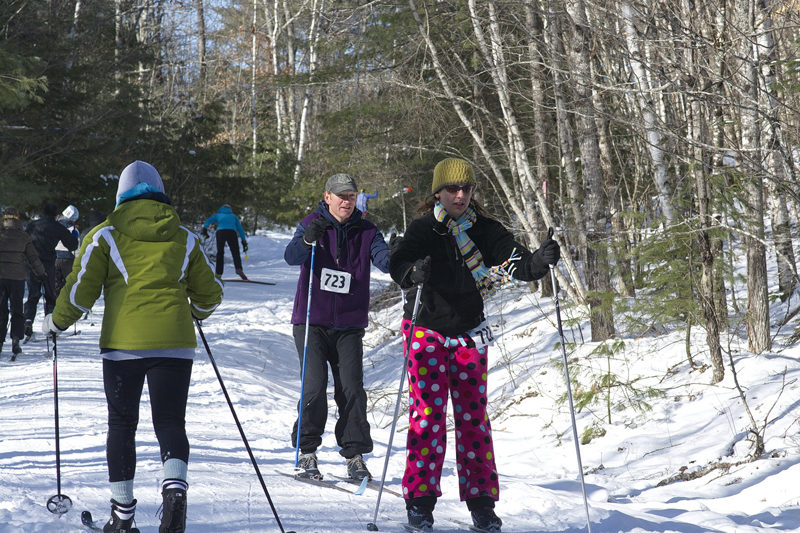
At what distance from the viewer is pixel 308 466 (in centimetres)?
531

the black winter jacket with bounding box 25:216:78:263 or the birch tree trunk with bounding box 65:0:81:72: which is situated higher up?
the birch tree trunk with bounding box 65:0:81:72

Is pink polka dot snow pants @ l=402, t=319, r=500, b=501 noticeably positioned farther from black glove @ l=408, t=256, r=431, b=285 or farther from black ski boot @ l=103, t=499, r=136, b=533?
black ski boot @ l=103, t=499, r=136, b=533

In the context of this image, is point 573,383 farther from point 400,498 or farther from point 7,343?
point 7,343

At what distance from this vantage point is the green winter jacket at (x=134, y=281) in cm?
353

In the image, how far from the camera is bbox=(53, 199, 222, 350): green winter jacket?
353 centimetres

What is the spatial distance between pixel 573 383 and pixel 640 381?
0.70 metres

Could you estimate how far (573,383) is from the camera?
8250 mm

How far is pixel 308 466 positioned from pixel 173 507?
199cm

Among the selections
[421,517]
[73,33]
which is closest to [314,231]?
[421,517]

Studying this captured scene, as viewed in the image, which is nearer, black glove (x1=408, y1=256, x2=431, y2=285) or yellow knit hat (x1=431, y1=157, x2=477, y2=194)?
black glove (x1=408, y1=256, x2=431, y2=285)

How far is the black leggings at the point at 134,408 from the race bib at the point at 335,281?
1808 millimetres

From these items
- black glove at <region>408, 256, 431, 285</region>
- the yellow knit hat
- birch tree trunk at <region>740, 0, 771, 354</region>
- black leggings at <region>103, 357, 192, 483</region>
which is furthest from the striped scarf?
birch tree trunk at <region>740, 0, 771, 354</region>

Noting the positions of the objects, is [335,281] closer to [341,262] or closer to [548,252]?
[341,262]

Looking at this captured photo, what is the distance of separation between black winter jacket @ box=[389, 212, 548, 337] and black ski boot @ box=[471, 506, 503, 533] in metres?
0.97
